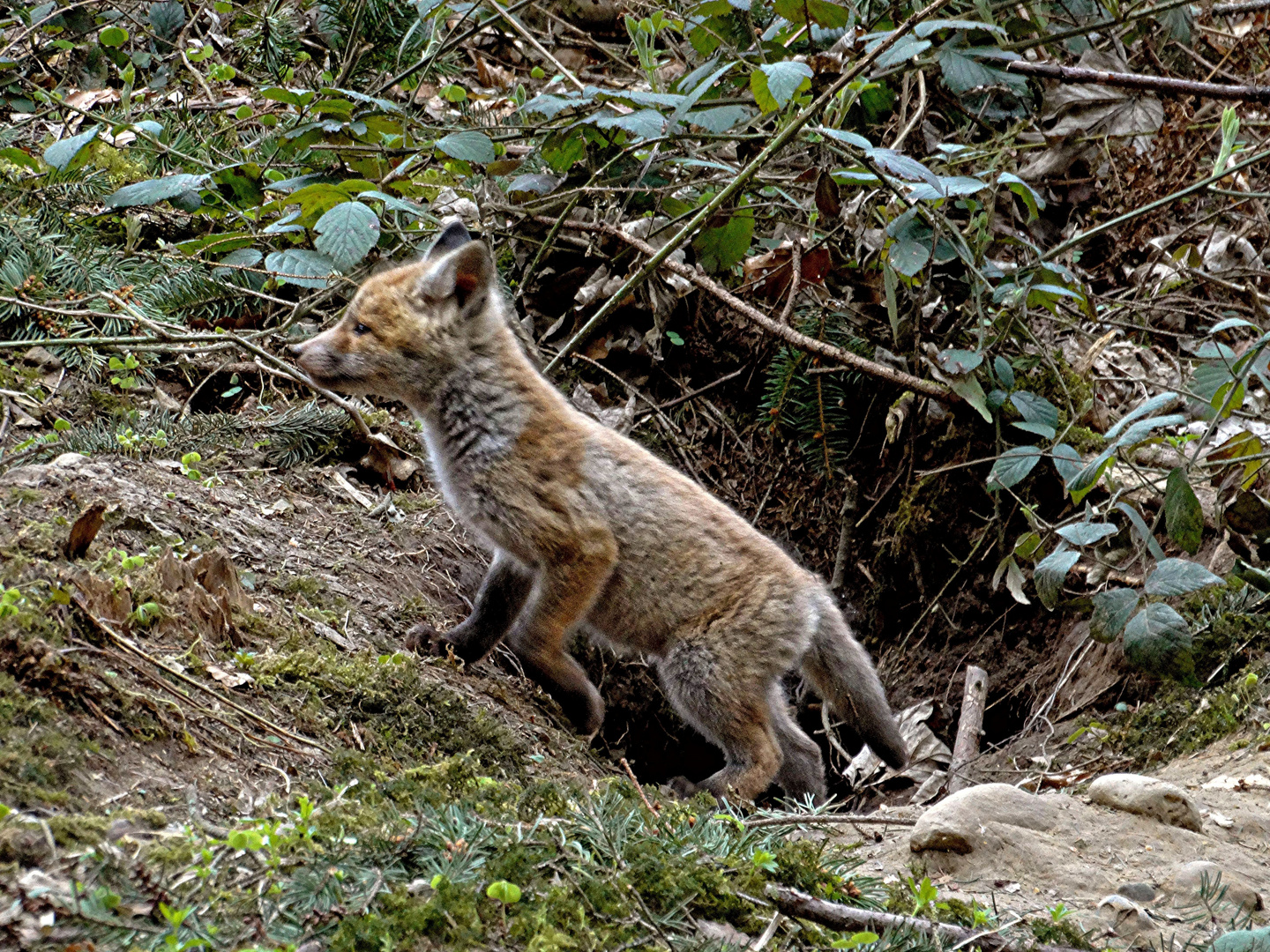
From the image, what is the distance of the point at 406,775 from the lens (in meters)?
3.44

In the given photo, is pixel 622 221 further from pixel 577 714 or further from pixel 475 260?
pixel 577 714

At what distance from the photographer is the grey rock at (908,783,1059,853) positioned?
12.3 ft

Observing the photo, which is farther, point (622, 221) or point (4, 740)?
point (622, 221)

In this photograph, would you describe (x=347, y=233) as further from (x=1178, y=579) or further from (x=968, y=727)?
(x=968, y=727)

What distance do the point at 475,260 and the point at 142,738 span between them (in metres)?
3.04

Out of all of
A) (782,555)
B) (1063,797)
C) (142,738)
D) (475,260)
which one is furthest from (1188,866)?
(475,260)

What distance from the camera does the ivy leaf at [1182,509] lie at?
4164mm

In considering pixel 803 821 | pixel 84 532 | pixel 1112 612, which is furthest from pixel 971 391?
pixel 84 532

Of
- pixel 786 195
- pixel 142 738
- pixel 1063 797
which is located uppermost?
pixel 786 195

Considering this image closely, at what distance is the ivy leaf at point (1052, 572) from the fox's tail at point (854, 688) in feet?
3.89

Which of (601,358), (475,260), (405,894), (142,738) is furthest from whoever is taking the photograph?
(601,358)

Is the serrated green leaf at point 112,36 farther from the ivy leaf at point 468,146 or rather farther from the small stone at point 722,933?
the small stone at point 722,933

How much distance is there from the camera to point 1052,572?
472 centimetres

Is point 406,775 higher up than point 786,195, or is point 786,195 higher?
point 786,195
